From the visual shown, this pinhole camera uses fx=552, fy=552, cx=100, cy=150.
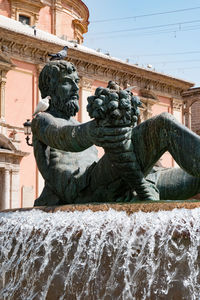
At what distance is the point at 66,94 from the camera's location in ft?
10.8

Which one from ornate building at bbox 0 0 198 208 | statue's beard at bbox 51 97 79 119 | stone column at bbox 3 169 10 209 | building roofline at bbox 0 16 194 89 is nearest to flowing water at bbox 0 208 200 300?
statue's beard at bbox 51 97 79 119

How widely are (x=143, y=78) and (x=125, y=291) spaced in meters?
22.7

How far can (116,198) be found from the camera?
2.85 metres

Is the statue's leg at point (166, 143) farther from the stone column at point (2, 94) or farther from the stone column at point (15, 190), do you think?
the stone column at point (2, 94)

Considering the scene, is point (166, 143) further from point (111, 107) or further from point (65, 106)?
point (65, 106)

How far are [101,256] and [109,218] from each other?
0.51 feet

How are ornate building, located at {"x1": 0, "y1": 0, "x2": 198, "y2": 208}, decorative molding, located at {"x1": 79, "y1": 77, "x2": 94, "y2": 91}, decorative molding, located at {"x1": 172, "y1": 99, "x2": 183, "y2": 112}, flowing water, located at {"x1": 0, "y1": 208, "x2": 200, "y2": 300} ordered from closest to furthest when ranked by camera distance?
flowing water, located at {"x1": 0, "y1": 208, "x2": 200, "y2": 300} < ornate building, located at {"x1": 0, "y1": 0, "x2": 198, "y2": 208} < decorative molding, located at {"x1": 79, "y1": 77, "x2": 94, "y2": 91} < decorative molding, located at {"x1": 172, "y1": 99, "x2": 183, "y2": 112}

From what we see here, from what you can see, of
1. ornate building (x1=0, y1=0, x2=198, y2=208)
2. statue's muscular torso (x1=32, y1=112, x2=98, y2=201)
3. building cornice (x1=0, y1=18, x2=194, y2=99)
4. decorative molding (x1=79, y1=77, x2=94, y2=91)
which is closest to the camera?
statue's muscular torso (x1=32, y1=112, x2=98, y2=201)

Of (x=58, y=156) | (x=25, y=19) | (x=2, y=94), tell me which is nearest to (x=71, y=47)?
(x=2, y=94)

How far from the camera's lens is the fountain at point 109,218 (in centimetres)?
205

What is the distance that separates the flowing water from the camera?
2016 millimetres

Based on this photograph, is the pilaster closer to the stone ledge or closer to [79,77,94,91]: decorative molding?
[79,77,94,91]: decorative molding

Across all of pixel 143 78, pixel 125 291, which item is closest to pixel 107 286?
pixel 125 291

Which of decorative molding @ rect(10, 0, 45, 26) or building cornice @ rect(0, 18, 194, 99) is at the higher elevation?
decorative molding @ rect(10, 0, 45, 26)
